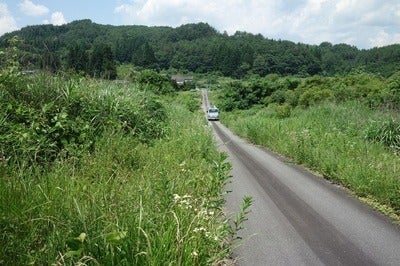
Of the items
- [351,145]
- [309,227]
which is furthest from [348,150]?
[309,227]

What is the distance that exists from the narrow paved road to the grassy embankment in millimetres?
679

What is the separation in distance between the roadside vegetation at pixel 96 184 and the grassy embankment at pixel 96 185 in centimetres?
2

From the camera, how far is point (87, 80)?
10938 millimetres

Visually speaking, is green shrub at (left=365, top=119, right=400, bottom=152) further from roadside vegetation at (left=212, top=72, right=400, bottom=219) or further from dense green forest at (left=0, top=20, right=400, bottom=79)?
dense green forest at (left=0, top=20, right=400, bottom=79)

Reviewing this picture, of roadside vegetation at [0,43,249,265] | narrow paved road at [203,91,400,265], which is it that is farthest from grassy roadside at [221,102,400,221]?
roadside vegetation at [0,43,249,265]

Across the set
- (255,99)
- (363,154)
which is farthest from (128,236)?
(255,99)

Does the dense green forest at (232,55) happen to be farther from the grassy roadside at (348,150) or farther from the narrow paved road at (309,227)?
the narrow paved road at (309,227)

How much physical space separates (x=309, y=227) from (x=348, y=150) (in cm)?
597

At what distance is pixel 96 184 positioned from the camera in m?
5.46

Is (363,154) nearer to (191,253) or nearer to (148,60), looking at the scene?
(191,253)

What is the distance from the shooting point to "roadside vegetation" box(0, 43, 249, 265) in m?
3.48

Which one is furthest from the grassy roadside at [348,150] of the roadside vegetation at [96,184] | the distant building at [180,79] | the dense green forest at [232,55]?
the distant building at [180,79]

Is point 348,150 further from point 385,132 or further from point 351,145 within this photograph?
point 385,132

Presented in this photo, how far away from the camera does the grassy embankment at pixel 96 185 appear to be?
3.48 m
